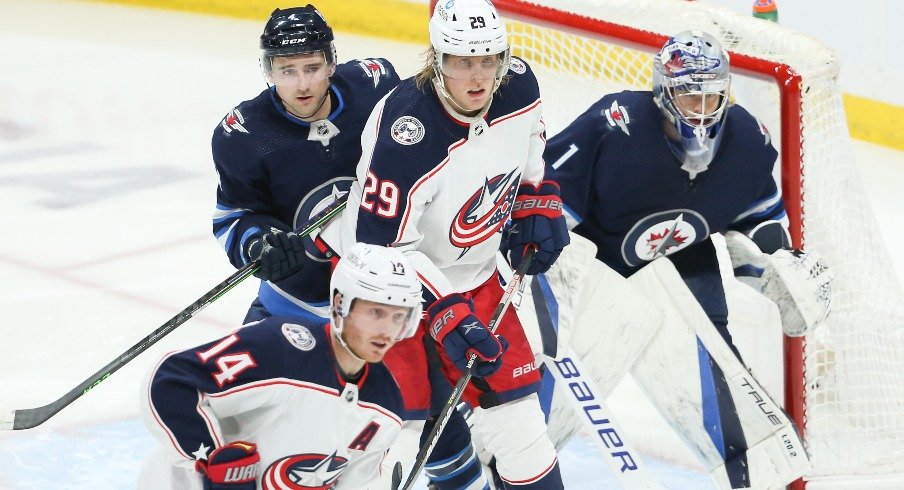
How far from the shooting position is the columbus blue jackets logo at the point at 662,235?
3.24m

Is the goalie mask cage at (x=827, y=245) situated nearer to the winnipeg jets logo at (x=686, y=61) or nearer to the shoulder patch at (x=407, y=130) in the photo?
the winnipeg jets logo at (x=686, y=61)

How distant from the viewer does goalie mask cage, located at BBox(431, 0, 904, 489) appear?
346 cm

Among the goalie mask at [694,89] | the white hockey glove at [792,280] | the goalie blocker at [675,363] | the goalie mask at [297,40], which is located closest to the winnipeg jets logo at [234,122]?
the goalie mask at [297,40]

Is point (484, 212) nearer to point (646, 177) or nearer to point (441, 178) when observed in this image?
point (441, 178)

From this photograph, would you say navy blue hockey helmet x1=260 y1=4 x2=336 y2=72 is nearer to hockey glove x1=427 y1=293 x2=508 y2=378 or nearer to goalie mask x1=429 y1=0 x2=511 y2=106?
goalie mask x1=429 y1=0 x2=511 y2=106

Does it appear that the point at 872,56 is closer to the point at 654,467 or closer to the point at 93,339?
the point at 654,467

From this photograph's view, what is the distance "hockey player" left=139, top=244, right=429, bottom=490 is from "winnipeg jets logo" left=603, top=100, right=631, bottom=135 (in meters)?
0.89

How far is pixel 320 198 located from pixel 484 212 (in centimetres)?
38

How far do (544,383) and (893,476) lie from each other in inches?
37.2

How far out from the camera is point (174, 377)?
2.25 m

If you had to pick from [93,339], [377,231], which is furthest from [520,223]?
[93,339]

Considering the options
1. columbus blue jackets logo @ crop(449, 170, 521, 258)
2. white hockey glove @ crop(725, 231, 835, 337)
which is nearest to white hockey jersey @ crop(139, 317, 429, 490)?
columbus blue jackets logo @ crop(449, 170, 521, 258)

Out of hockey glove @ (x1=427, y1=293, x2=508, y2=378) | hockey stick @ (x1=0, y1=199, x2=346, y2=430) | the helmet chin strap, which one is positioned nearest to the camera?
the helmet chin strap

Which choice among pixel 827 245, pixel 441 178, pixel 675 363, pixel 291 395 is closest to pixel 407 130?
pixel 441 178
